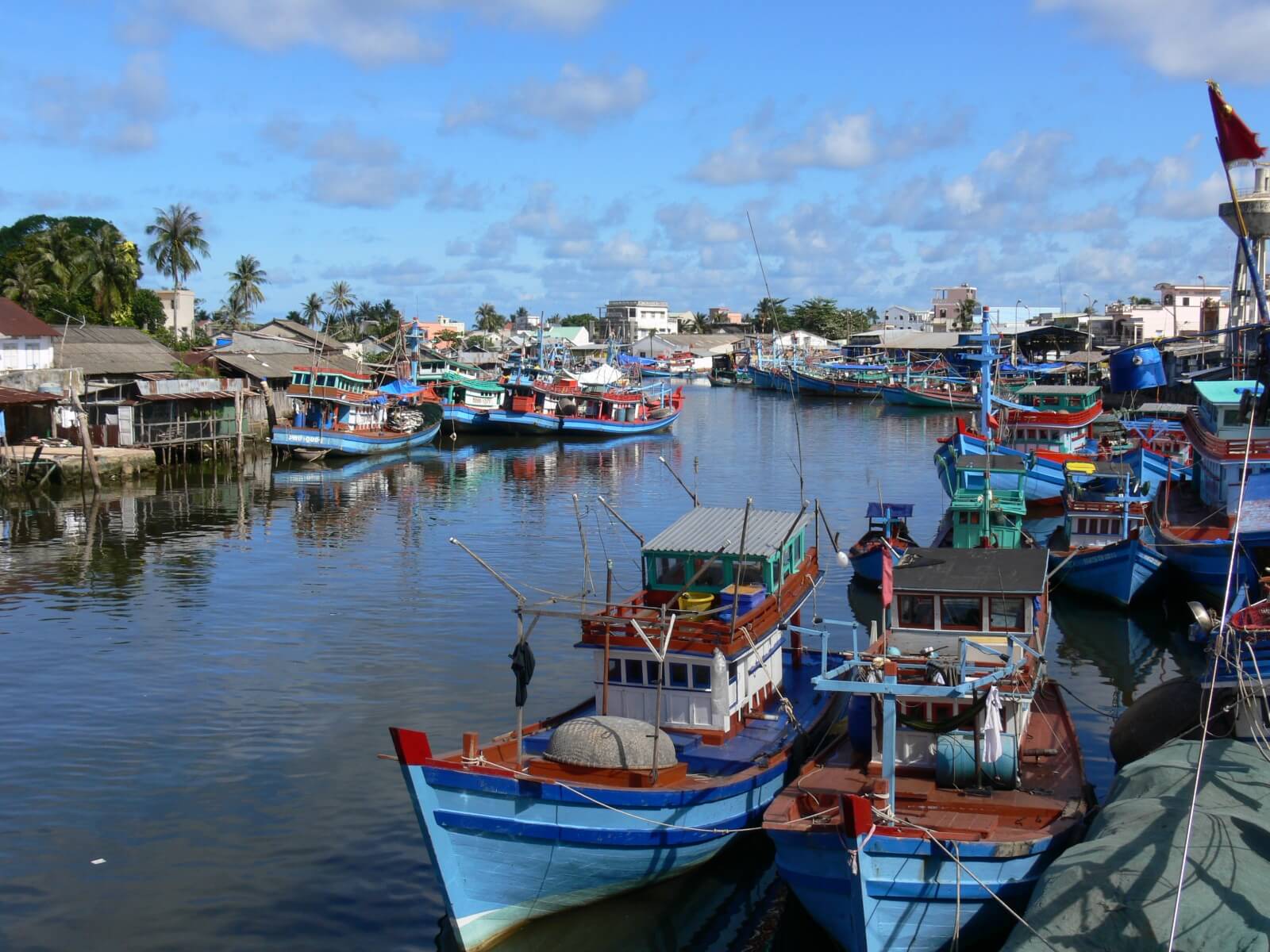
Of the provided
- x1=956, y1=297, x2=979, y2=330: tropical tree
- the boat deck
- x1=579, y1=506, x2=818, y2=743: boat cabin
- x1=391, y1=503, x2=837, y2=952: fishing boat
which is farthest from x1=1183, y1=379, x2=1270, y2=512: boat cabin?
x1=956, y1=297, x2=979, y2=330: tropical tree

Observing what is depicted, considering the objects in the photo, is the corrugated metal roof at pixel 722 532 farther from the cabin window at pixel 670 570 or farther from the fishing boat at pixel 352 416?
the fishing boat at pixel 352 416

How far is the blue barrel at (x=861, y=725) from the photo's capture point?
18.7 meters

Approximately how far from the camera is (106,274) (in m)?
83.4

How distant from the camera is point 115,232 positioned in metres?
86.4

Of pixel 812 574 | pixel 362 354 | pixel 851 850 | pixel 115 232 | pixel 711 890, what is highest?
pixel 115 232

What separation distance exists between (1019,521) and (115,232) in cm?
7266

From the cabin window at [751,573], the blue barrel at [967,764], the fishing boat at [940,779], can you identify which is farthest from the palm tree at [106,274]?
the blue barrel at [967,764]

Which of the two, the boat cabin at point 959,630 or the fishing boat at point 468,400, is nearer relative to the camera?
the boat cabin at point 959,630

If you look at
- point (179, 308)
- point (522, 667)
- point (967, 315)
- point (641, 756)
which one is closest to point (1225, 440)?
point (641, 756)

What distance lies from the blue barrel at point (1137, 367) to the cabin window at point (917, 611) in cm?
4427

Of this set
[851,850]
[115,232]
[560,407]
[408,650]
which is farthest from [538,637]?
[115,232]

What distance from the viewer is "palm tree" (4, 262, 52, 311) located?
77312 millimetres

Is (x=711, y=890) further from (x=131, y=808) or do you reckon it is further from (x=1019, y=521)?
(x=1019, y=521)

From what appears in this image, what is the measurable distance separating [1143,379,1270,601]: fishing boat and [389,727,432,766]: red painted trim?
1944 centimetres
